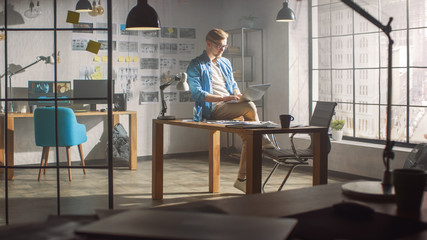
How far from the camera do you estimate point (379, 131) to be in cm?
663

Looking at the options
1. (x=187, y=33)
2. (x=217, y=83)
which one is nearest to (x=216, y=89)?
(x=217, y=83)

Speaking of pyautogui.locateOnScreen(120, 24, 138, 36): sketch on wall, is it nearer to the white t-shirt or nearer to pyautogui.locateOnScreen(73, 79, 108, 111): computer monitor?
the white t-shirt

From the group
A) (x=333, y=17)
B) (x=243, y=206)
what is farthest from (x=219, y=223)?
(x=333, y=17)

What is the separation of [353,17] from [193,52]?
280 cm

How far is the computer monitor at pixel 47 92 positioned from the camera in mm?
4355

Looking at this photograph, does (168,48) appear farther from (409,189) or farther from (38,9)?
(409,189)

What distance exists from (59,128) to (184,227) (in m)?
3.81

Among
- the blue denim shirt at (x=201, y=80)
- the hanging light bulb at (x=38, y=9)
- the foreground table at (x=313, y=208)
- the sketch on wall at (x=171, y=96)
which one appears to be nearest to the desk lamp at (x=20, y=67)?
the hanging light bulb at (x=38, y=9)

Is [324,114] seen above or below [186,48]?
below

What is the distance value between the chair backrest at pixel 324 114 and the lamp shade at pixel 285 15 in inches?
80.3

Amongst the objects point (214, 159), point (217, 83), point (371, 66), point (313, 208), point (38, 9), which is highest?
point (38, 9)

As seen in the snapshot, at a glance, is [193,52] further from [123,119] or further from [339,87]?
[339,87]

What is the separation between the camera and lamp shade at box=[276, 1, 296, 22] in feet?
23.2

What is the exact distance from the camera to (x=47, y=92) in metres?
4.45
